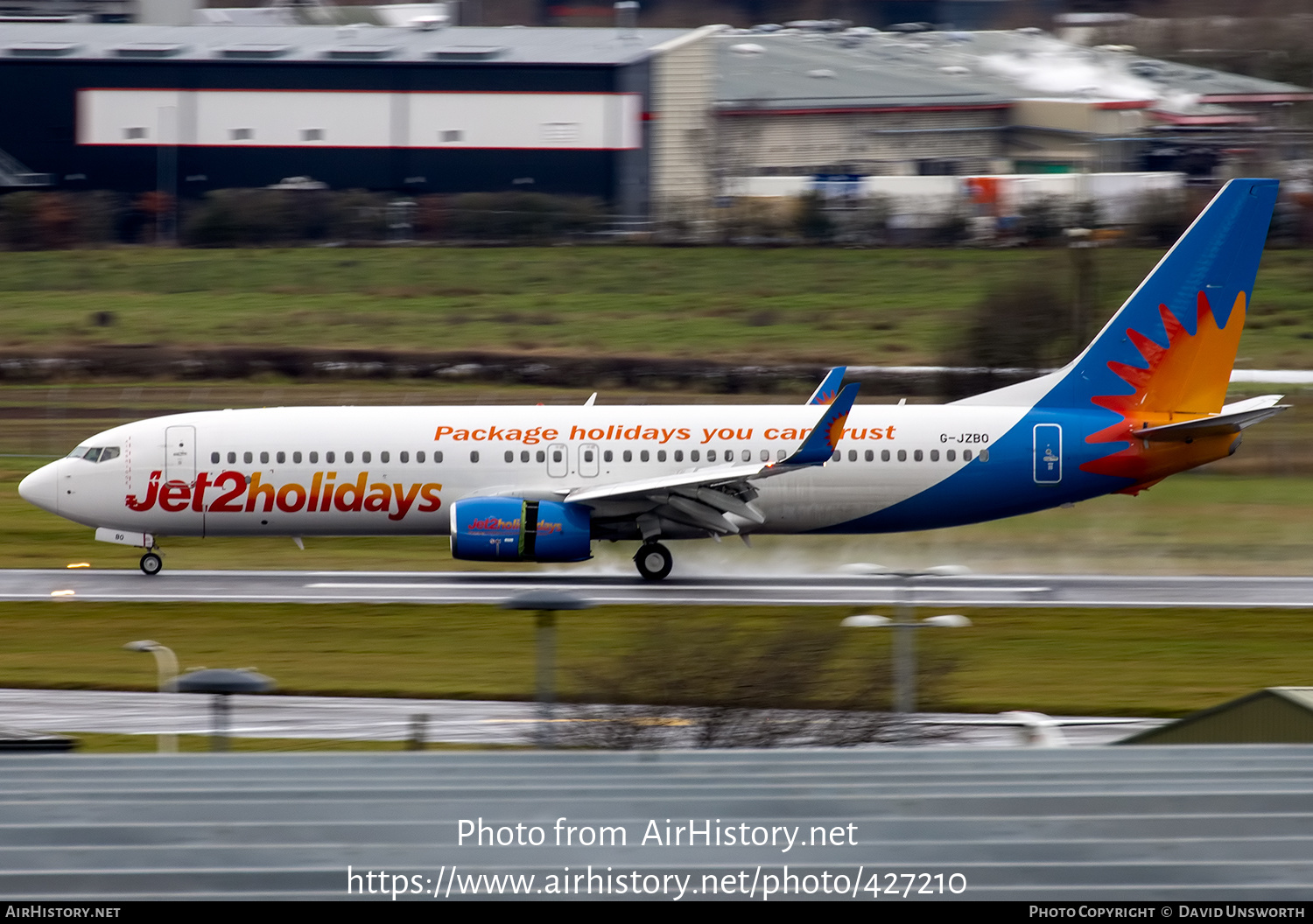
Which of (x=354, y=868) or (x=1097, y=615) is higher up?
(x=354, y=868)

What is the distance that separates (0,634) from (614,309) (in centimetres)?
4028

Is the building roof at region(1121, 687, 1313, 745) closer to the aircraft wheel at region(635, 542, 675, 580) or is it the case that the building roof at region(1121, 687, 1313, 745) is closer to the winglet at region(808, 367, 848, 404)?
the winglet at region(808, 367, 848, 404)

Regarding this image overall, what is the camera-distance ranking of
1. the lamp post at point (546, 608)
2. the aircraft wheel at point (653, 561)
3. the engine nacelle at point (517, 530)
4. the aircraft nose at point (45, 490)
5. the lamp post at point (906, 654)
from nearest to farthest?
the lamp post at point (546, 608)
the lamp post at point (906, 654)
the engine nacelle at point (517, 530)
the aircraft wheel at point (653, 561)
the aircraft nose at point (45, 490)

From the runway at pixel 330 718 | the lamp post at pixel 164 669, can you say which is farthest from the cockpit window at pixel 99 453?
the runway at pixel 330 718

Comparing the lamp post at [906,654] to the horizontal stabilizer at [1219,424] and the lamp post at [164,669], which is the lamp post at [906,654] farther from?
the lamp post at [164,669]

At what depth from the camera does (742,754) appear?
10273 millimetres

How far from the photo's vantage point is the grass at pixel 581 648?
22.1 m

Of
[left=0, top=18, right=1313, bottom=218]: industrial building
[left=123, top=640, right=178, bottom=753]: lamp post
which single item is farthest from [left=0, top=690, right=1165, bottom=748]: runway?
[left=0, top=18, right=1313, bottom=218]: industrial building

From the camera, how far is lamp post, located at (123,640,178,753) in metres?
18.9

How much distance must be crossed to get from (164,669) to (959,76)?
79272mm

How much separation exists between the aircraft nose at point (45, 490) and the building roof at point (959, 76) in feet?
197

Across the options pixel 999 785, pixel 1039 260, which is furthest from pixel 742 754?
pixel 1039 260

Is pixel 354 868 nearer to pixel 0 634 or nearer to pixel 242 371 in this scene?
pixel 0 634
